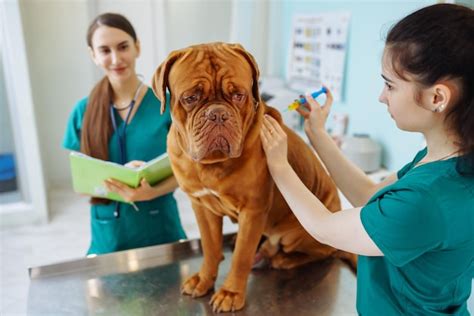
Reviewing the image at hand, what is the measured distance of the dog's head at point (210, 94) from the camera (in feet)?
2.57

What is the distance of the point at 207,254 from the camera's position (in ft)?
3.42

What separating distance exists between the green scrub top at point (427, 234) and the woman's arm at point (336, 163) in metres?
0.26

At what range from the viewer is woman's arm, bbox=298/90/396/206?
1.04m

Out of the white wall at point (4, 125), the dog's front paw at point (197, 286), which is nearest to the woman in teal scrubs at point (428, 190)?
the dog's front paw at point (197, 286)

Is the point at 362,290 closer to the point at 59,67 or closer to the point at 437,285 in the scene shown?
the point at 437,285

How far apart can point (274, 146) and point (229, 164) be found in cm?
10

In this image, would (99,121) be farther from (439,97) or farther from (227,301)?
(439,97)

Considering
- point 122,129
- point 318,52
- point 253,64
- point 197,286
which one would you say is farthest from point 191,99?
point 318,52

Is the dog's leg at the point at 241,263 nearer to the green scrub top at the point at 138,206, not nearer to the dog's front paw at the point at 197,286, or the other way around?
the dog's front paw at the point at 197,286

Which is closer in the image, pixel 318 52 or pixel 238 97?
pixel 238 97

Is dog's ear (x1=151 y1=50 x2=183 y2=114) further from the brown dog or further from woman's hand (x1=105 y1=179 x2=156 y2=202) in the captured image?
woman's hand (x1=105 y1=179 x2=156 y2=202)

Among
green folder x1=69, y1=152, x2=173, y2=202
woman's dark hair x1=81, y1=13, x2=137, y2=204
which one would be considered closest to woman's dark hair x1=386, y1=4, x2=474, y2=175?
green folder x1=69, y1=152, x2=173, y2=202

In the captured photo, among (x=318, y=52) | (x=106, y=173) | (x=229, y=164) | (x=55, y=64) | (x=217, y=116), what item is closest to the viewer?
(x=217, y=116)

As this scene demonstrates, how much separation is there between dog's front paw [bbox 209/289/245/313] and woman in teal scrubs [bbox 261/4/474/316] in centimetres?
28
